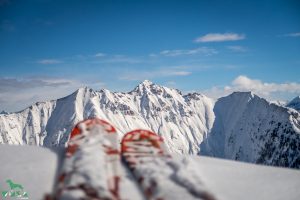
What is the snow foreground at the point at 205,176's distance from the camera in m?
11.6

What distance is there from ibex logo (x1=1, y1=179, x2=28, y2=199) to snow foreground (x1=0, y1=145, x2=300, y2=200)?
13 centimetres

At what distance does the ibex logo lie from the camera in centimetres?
1138

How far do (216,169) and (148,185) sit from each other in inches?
141

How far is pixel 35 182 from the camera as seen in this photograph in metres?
11.7

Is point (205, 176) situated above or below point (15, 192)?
above

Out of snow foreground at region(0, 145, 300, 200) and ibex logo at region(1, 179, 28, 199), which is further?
snow foreground at region(0, 145, 300, 200)

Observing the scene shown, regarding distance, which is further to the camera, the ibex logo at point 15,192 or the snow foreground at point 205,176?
the snow foreground at point 205,176

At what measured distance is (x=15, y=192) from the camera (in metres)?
11.6

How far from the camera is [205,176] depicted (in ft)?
42.1

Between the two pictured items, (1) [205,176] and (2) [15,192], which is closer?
(2) [15,192]

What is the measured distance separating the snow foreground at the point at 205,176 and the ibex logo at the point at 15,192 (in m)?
0.13

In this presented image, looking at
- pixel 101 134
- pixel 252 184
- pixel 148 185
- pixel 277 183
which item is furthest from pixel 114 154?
pixel 277 183

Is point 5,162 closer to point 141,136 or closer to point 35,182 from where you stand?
point 35,182

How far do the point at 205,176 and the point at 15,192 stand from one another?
6.90 m
